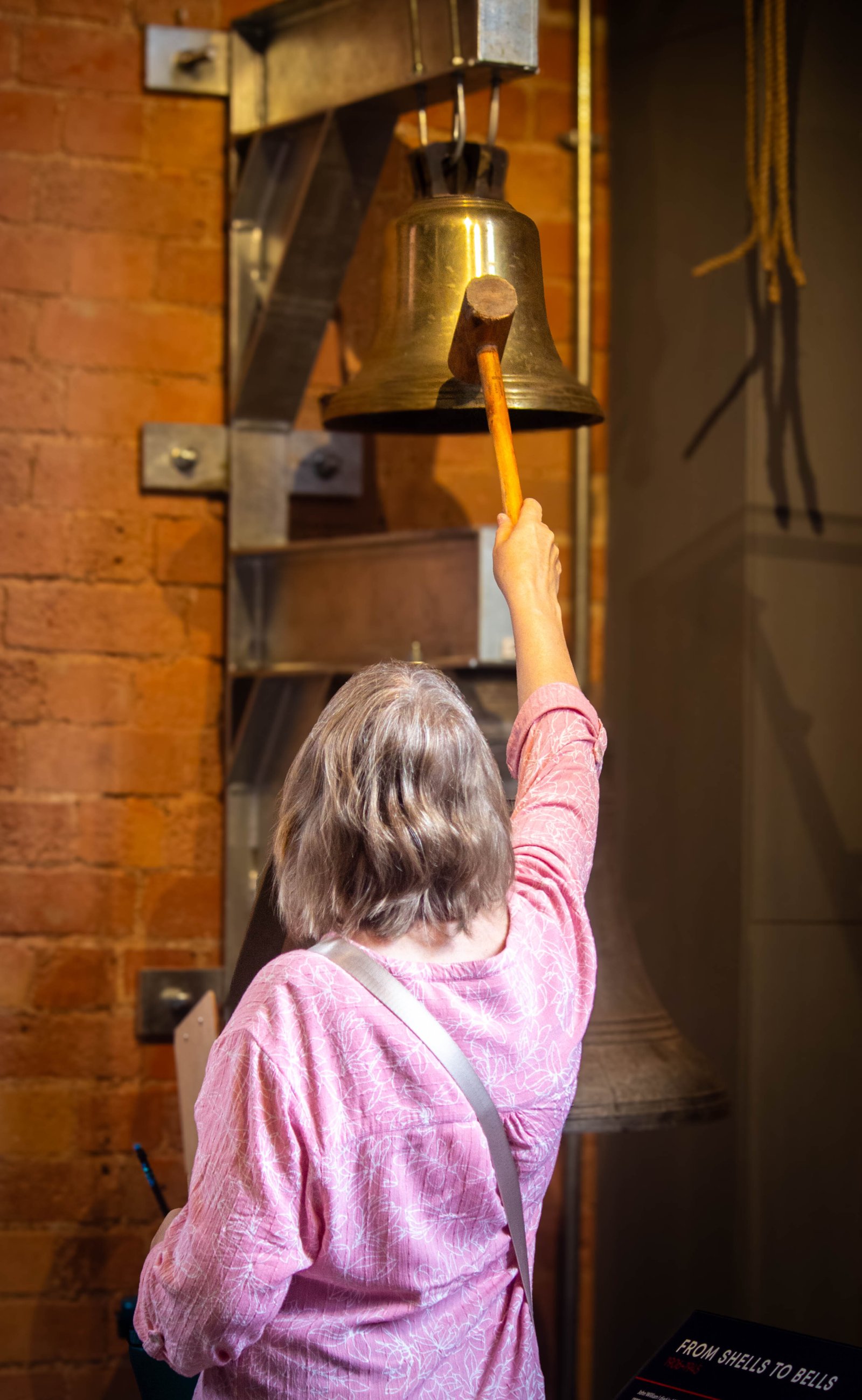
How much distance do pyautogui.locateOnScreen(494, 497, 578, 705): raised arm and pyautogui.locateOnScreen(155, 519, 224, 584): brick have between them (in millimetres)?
775

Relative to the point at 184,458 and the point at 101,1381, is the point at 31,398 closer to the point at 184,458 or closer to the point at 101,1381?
the point at 184,458

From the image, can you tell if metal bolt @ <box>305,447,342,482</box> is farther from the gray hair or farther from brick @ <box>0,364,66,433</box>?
the gray hair

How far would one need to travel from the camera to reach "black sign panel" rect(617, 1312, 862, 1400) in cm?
96

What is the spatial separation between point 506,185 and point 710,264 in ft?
1.50

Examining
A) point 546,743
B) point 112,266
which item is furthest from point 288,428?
point 546,743

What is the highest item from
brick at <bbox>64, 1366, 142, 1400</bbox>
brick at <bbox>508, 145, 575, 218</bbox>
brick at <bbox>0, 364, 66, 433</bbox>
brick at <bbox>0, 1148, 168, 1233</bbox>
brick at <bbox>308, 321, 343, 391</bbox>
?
brick at <bbox>508, 145, 575, 218</bbox>

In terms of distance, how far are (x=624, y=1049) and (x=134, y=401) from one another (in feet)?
3.32

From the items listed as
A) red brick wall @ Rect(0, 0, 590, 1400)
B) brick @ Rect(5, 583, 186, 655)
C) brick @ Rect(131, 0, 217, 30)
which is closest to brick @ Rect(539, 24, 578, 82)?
red brick wall @ Rect(0, 0, 590, 1400)

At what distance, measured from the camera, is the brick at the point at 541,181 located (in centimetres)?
185

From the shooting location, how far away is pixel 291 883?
2.97 ft

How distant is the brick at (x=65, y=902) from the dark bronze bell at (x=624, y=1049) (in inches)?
26.5

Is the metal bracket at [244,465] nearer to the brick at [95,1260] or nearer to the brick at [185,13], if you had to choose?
the brick at [185,13]

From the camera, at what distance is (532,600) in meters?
1.04

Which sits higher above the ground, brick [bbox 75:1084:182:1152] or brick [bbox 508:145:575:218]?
brick [bbox 508:145:575:218]
